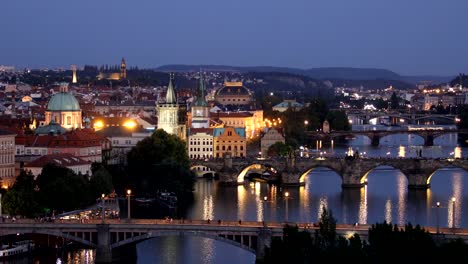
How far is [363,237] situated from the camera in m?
28.6

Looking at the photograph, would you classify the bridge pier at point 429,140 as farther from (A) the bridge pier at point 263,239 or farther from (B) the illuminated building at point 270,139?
(A) the bridge pier at point 263,239

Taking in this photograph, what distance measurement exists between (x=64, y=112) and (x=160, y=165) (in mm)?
9120

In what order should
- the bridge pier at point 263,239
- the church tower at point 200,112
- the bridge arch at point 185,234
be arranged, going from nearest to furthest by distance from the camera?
1. the bridge pier at point 263,239
2. the bridge arch at point 185,234
3. the church tower at point 200,112

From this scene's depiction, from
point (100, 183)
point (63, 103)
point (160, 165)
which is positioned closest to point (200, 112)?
point (63, 103)

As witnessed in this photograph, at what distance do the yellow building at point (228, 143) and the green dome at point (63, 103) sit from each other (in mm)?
5554

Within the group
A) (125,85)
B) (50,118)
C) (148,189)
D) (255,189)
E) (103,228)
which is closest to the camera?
(103,228)

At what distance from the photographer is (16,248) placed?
102 ft

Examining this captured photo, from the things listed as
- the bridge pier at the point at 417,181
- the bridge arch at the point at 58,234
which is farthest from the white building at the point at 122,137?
the bridge arch at the point at 58,234

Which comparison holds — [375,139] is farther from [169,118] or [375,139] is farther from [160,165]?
[160,165]

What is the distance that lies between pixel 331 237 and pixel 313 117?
49.2m

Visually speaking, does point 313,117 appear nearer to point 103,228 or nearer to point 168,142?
point 168,142

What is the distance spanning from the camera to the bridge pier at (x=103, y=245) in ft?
98.4

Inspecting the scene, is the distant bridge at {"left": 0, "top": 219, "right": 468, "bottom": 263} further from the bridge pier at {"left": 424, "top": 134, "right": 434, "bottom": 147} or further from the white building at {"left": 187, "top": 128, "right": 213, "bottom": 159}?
the bridge pier at {"left": 424, "top": 134, "right": 434, "bottom": 147}

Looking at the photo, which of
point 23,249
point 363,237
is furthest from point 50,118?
point 363,237
